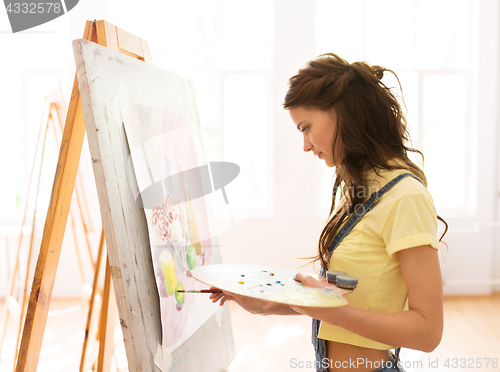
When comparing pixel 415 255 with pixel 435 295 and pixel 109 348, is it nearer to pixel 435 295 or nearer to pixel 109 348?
pixel 435 295

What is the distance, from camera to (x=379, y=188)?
886 millimetres

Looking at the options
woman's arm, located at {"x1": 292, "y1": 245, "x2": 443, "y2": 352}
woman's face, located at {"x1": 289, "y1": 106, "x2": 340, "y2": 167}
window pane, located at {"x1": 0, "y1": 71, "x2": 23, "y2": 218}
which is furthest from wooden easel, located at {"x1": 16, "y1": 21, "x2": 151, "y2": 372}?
window pane, located at {"x1": 0, "y1": 71, "x2": 23, "y2": 218}

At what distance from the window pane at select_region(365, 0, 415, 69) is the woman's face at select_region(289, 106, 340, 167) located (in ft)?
9.86

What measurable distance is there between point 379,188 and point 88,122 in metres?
0.69

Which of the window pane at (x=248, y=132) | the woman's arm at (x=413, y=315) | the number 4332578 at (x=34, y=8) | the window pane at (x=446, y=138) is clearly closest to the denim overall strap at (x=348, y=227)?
the woman's arm at (x=413, y=315)

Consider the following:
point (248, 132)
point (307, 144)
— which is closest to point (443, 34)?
point (248, 132)

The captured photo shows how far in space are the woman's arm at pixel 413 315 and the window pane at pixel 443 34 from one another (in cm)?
345

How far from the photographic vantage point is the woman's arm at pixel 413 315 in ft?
2.51

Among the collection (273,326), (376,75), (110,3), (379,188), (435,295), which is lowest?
→ (273,326)

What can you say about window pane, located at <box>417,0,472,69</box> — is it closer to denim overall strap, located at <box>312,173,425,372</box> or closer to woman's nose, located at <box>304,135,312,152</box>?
woman's nose, located at <box>304,135,312,152</box>

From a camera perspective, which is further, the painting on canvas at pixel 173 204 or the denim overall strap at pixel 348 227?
the painting on canvas at pixel 173 204

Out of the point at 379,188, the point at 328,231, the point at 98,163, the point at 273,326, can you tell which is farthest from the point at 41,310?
the point at 273,326

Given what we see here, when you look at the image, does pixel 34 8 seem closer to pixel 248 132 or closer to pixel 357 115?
pixel 248 132

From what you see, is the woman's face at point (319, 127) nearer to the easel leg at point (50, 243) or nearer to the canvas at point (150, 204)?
the canvas at point (150, 204)
